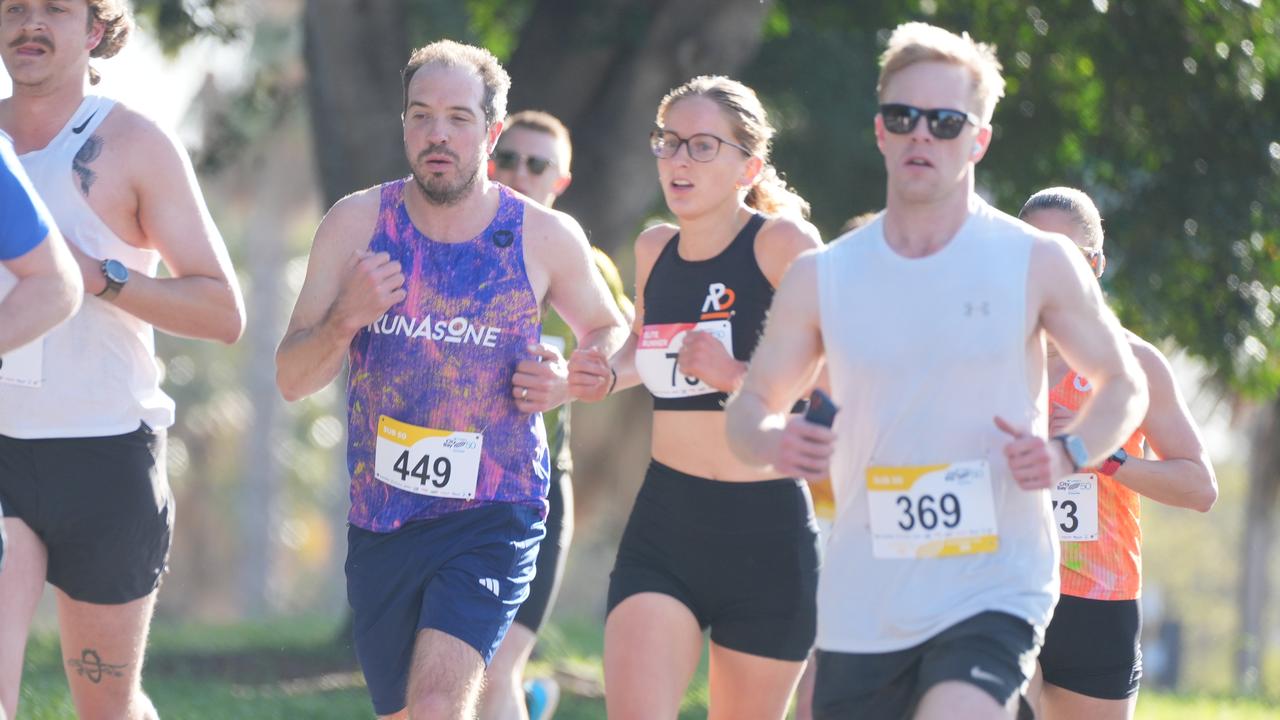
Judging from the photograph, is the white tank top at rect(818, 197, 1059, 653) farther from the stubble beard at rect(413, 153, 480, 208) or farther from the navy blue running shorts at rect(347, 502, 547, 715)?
the stubble beard at rect(413, 153, 480, 208)

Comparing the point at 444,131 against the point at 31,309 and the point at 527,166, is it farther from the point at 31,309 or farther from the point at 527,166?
the point at 527,166

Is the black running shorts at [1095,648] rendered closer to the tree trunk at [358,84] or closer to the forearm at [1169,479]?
the forearm at [1169,479]

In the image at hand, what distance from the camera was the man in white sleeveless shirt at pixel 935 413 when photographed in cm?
398

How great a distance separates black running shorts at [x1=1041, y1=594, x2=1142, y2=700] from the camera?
529 centimetres

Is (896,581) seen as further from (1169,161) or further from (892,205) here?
(1169,161)

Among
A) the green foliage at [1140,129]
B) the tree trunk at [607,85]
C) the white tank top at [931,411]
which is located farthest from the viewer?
the green foliage at [1140,129]

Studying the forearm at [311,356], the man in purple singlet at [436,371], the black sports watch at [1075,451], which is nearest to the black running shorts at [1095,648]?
the black sports watch at [1075,451]

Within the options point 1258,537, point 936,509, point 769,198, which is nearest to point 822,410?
point 936,509

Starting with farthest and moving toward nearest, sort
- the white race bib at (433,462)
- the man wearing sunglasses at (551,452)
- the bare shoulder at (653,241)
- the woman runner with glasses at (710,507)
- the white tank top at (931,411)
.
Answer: the man wearing sunglasses at (551,452)
the bare shoulder at (653,241)
the woman runner with glasses at (710,507)
the white race bib at (433,462)
the white tank top at (931,411)

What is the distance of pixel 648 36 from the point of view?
1084 cm

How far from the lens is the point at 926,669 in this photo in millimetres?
3961

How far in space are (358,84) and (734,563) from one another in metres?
6.45

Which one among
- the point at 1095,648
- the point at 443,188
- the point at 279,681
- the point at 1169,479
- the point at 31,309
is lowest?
the point at 279,681

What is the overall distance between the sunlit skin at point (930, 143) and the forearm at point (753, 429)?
23.3 inches
